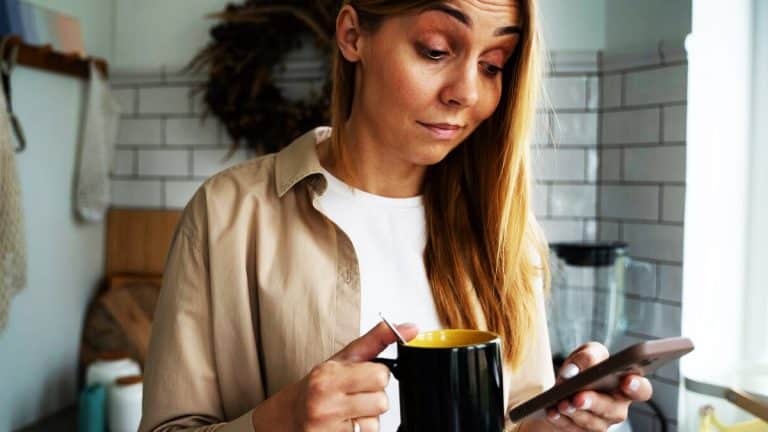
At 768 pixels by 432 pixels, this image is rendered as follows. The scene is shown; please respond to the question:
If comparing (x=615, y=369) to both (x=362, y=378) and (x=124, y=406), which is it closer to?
(x=362, y=378)

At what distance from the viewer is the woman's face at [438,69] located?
0.80 metres

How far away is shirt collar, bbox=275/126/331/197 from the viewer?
34.7 inches

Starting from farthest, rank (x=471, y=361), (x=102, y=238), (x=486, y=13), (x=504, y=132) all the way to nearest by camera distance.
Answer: (x=102, y=238) → (x=504, y=132) → (x=486, y=13) → (x=471, y=361)

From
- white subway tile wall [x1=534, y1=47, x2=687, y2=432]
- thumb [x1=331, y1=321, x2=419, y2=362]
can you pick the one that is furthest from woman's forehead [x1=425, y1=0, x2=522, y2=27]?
white subway tile wall [x1=534, y1=47, x2=687, y2=432]

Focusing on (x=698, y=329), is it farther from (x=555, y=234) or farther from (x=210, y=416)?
(x=210, y=416)

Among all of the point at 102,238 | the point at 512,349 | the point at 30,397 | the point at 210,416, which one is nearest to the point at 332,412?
the point at 210,416

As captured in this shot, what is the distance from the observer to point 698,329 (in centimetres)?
161

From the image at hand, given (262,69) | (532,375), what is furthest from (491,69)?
(262,69)

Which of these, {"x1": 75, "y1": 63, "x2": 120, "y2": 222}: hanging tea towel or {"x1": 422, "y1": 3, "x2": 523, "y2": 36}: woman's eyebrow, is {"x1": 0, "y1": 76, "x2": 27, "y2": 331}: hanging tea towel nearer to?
{"x1": 75, "y1": 63, "x2": 120, "y2": 222}: hanging tea towel

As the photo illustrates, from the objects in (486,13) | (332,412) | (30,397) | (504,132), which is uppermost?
(486,13)

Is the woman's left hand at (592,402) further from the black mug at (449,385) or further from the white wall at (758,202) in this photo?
the white wall at (758,202)

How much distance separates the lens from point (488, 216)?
0.95 meters

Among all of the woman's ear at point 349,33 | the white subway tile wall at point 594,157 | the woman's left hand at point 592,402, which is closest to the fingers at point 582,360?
the woman's left hand at point 592,402

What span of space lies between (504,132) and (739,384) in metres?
0.44
